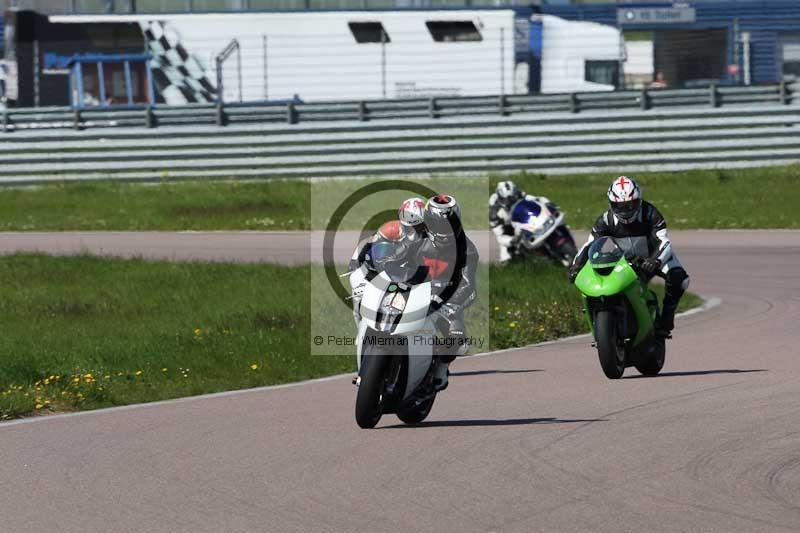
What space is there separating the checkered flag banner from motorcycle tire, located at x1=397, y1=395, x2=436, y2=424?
884 inches

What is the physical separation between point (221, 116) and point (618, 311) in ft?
64.7

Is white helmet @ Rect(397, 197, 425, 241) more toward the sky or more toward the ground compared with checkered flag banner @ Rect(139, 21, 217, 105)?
more toward the ground

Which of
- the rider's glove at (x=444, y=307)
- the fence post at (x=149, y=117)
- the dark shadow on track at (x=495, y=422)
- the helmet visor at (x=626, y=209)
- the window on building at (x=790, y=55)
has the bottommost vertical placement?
the dark shadow on track at (x=495, y=422)

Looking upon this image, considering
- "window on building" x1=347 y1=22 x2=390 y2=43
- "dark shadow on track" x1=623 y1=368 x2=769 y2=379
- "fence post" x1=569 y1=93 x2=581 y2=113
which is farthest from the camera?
"window on building" x1=347 y1=22 x2=390 y2=43

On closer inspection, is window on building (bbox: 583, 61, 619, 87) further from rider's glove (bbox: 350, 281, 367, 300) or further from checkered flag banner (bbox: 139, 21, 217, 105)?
rider's glove (bbox: 350, 281, 367, 300)

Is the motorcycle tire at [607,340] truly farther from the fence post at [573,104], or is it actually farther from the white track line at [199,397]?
the fence post at [573,104]

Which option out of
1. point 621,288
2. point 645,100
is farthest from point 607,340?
point 645,100

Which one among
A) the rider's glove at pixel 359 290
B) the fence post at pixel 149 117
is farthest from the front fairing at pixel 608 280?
the fence post at pixel 149 117

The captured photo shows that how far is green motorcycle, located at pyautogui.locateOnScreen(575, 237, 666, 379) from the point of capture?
416 inches

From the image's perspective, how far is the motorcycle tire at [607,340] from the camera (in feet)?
34.6

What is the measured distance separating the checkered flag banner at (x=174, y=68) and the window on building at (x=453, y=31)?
496cm

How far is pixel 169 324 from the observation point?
1443 cm

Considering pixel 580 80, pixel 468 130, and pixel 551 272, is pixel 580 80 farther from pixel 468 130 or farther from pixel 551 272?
pixel 551 272

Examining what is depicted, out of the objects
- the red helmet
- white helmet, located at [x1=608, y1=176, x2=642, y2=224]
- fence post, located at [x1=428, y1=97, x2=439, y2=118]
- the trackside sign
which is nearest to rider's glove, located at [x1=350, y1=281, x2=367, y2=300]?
the red helmet
